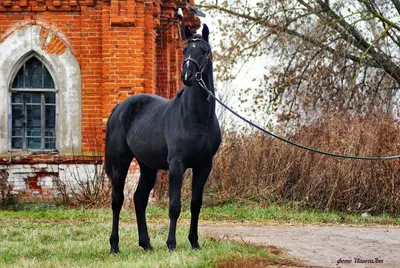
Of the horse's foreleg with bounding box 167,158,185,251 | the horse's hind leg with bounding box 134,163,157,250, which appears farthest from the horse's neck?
the horse's hind leg with bounding box 134,163,157,250

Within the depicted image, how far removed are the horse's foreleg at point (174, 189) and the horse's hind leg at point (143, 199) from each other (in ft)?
2.36

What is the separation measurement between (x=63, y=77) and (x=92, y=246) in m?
8.19

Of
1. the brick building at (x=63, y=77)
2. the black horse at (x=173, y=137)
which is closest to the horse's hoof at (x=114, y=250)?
the black horse at (x=173, y=137)

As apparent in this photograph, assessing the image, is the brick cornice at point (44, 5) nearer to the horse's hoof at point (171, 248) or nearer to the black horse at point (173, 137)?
the black horse at point (173, 137)

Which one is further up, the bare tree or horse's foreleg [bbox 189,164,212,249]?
the bare tree

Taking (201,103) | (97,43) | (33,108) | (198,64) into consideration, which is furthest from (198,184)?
(33,108)

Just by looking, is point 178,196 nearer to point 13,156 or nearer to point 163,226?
point 163,226

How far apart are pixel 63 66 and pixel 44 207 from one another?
10.3 ft

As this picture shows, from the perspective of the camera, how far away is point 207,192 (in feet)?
57.9

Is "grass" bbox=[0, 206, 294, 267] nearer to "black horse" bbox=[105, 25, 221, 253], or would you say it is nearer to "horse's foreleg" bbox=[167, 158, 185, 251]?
"horse's foreleg" bbox=[167, 158, 185, 251]

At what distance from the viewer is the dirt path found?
9320 mm

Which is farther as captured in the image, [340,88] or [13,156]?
[340,88]

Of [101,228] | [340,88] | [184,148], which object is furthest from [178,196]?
[340,88]

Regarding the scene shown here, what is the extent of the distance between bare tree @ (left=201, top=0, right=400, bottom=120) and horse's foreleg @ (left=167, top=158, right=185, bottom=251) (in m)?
13.5
